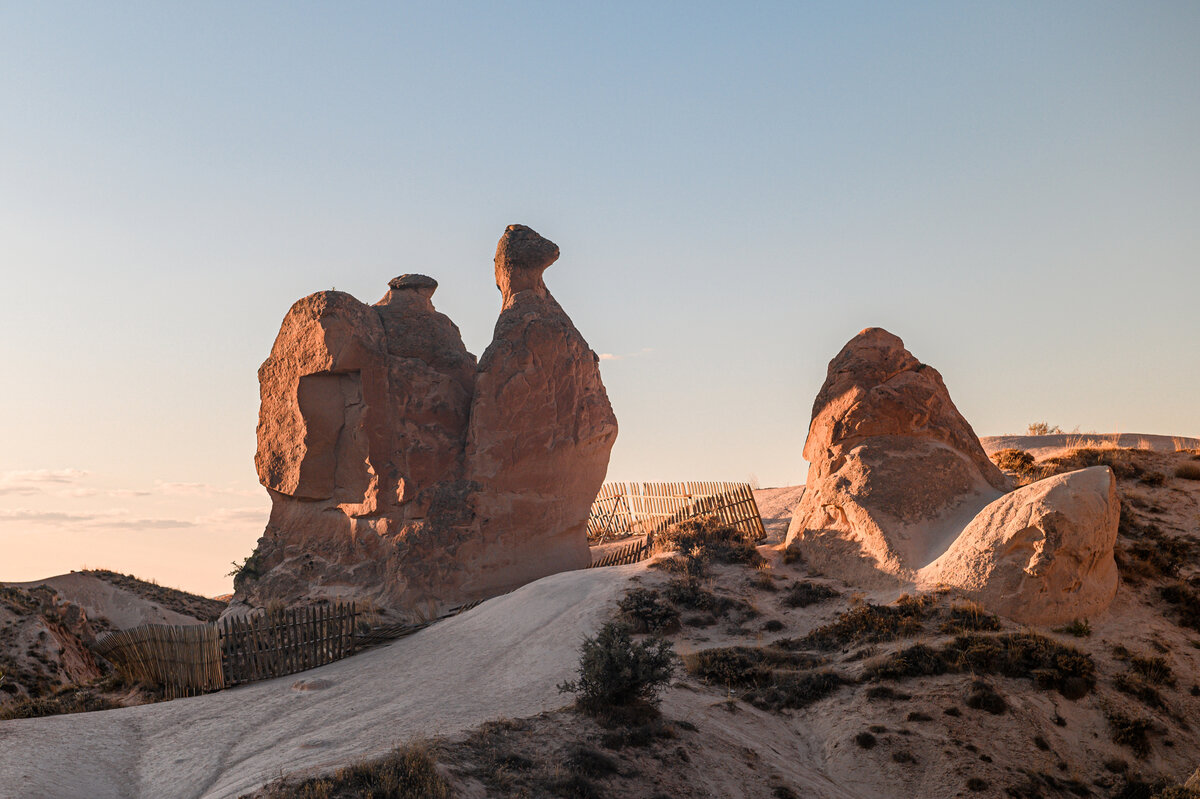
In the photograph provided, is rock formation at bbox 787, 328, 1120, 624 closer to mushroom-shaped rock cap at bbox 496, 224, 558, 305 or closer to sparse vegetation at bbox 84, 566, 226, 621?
mushroom-shaped rock cap at bbox 496, 224, 558, 305

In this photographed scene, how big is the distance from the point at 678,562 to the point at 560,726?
7585 millimetres

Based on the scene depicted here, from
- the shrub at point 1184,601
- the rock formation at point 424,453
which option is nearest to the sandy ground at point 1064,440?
the shrub at point 1184,601

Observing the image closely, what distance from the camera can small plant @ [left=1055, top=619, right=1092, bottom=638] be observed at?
1379 centimetres

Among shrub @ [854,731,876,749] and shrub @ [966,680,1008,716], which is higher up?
shrub @ [966,680,1008,716]

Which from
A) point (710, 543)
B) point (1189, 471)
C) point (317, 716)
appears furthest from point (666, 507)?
point (317, 716)

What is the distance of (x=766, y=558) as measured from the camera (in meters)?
18.2

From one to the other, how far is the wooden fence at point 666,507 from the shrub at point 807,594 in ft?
16.7

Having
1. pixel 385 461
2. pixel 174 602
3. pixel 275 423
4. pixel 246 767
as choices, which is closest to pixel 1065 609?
pixel 246 767

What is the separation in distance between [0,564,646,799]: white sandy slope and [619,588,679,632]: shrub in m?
0.32

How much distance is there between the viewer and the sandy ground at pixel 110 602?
2498cm

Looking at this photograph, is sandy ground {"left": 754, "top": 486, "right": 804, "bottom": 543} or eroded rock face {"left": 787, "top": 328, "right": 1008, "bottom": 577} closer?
eroded rock face {"left": 787, "top": 328, "right": 1008, "bottom": 577}

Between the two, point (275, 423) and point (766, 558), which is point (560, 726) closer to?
point (766, 558)

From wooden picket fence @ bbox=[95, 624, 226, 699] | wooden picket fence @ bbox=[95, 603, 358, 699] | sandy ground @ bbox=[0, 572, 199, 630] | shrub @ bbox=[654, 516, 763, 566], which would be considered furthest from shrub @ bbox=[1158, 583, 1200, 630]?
sandy ground @ bbox=[0, 572, 199, 630]

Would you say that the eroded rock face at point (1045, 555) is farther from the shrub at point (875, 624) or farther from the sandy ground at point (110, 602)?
the sandy ground at point (110, 602)
